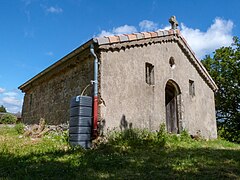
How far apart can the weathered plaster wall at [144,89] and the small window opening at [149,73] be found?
168 millimetres

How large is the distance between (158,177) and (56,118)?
21.1ft

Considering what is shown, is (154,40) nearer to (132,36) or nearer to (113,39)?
(132,36)

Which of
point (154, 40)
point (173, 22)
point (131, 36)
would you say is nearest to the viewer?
point (131, 36)

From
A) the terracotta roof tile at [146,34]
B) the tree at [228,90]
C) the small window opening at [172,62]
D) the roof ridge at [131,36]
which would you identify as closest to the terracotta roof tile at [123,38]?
the roof ridge at [131,36]

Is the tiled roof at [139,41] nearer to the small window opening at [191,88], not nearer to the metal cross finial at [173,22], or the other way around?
the metal cross finial at [173,22]

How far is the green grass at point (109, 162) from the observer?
14.0 ft

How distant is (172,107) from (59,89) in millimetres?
5367

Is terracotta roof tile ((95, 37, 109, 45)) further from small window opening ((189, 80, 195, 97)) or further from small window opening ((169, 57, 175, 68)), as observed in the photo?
small window opening ((189, 80, 195, 97))

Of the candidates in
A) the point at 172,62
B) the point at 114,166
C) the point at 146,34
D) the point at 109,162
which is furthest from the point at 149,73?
the point at 114,166

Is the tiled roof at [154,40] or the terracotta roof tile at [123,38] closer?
the tiled roof at [154,40]

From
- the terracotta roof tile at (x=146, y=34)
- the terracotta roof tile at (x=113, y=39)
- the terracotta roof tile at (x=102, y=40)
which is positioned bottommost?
the terracotta roof tile at (x=102, y=40)

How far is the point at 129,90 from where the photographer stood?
8531 millimetres

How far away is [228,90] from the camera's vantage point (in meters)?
21.3

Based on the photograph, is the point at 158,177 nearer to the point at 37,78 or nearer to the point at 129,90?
the point at 129,90
